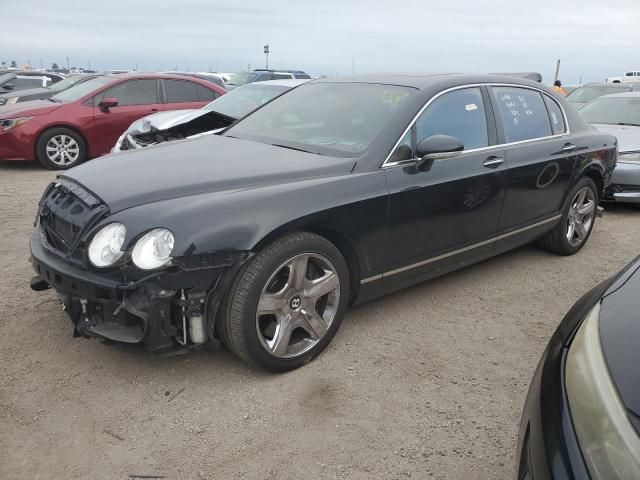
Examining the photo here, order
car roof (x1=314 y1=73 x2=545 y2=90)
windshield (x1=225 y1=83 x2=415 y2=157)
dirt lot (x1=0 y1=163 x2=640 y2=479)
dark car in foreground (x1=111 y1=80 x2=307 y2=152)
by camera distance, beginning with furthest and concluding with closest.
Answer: dark car in foreground (x1=111 y1=80 x2=307 y2=152), car roof (x1=314 y1=73 x2=545 y2=90), windshield (x1=225 y1=83 x2=415 y2=157), dirt lot (x1=0 y1=163 x2=640 y2=479)

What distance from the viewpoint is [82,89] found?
880cm

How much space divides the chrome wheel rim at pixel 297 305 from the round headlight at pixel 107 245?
0.71m

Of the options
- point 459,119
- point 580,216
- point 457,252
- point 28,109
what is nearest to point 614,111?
point 580,216

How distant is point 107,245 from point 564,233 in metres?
3.88

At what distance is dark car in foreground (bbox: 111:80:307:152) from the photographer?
6.37m

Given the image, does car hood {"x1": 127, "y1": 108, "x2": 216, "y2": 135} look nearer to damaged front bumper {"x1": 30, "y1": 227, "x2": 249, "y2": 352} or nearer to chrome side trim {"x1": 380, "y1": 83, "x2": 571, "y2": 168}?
chrome side trim {"x1": 380, "y1": 83, "x2": 571, "y2": 168}

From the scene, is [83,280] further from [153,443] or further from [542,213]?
[542,213]

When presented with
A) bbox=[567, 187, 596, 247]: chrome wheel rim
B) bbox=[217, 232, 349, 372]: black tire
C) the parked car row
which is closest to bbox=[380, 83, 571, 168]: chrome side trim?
the parked car row

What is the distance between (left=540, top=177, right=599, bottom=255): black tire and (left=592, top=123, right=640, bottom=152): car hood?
2.24m

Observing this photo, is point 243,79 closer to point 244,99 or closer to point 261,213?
point 244,99

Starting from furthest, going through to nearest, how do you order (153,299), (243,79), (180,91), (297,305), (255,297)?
1. (243,79)
2. (180,91)
3. (297,305)
4. (255,297)
5. (153,299)

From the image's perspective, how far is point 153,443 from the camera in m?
2.44

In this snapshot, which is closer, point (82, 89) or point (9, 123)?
point (9, 123)

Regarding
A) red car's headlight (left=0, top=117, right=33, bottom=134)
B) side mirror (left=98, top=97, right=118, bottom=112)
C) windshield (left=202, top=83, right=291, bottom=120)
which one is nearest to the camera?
windshield (left=202, top=83, right=291, bottom=120)
